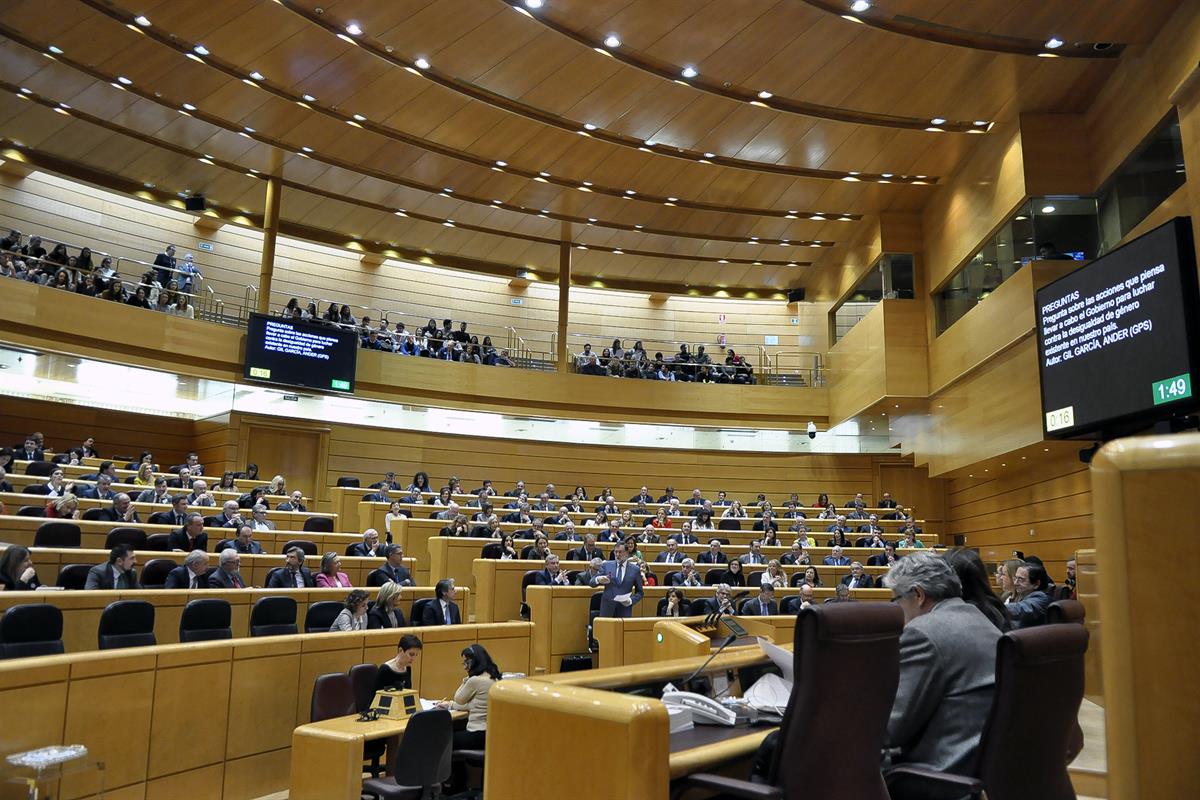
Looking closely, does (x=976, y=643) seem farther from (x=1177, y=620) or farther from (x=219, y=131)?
(x=219, y=131)

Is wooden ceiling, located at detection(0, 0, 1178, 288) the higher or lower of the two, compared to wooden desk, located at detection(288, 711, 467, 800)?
higher

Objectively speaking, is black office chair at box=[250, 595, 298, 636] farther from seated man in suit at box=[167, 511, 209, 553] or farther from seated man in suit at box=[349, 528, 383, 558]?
seated man in suit at box=[349, 528, 383, 558]

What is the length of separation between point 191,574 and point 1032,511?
1164cm

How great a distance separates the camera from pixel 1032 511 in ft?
44.1

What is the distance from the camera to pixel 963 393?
46.2ft

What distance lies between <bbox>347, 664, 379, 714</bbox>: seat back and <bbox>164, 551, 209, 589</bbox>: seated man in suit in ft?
5.90

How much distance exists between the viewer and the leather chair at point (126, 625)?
5.23 meters

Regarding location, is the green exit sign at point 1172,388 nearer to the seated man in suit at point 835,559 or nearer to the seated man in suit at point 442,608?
the seated man in suit at point 442,608

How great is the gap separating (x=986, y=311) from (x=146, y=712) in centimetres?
1183

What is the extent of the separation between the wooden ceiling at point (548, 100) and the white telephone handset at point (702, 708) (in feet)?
33.2

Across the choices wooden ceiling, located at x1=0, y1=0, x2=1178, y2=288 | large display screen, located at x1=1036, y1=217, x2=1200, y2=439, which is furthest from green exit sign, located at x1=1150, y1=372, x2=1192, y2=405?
wooden ceiling, located at x1=0, y1=0, x2=1178, y2=288

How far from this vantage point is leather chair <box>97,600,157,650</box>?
17.2 feet

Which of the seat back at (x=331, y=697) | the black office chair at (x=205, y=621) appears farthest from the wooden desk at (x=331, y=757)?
the black office chair at (x=205, y=621)

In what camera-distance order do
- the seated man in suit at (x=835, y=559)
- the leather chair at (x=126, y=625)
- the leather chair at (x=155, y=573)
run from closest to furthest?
the leather chair at (x=126, y=625), the leather chair at (x=155, y=573), the seated man in suit at (x=835, y=559)
